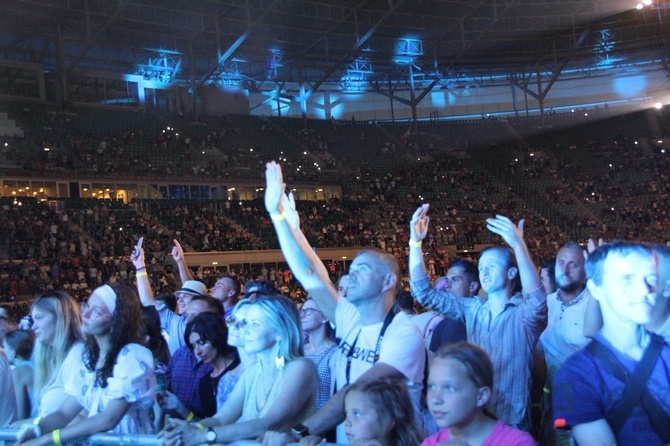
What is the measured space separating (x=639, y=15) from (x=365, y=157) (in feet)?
47.5

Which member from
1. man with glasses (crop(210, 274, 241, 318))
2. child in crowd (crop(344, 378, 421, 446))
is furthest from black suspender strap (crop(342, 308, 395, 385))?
man with glasses (crop(210, 274, 241, 318))

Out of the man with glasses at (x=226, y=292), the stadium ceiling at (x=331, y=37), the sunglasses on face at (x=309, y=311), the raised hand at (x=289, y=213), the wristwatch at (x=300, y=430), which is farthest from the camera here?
the stadium ceiling at (x=331, y=37)

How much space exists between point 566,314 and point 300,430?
2.10 meters

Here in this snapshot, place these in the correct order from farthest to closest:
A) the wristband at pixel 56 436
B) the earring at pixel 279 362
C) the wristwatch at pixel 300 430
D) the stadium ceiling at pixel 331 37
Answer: the stadium ceiling at pixel 331 37 < the wristband at pixel 56 436 < the earring at pixel 279 362 < the wristwatch at pixel 300 430

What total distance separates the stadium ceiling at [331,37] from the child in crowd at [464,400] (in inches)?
1066

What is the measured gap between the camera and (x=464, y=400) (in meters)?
2.64

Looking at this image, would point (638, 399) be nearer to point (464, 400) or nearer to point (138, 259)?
point (464, 400)

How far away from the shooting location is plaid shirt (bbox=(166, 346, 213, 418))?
14.5 feet

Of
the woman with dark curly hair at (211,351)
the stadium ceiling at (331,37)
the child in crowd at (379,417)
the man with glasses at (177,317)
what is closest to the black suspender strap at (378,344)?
the child in crowd at (379,417)

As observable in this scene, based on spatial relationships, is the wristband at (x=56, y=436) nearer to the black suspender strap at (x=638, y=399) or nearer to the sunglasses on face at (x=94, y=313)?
the sunglasses on face at (x=94, y=313)

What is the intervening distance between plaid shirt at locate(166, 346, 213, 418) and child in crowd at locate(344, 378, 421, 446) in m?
1.91

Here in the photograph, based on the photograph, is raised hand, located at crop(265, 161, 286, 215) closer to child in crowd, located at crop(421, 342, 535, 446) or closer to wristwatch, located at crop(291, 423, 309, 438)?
wristwatch, located at crop(291, 423, 309, 438)

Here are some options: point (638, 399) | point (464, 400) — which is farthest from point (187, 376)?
point (638, 399)

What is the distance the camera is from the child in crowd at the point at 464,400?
264 centimetres
